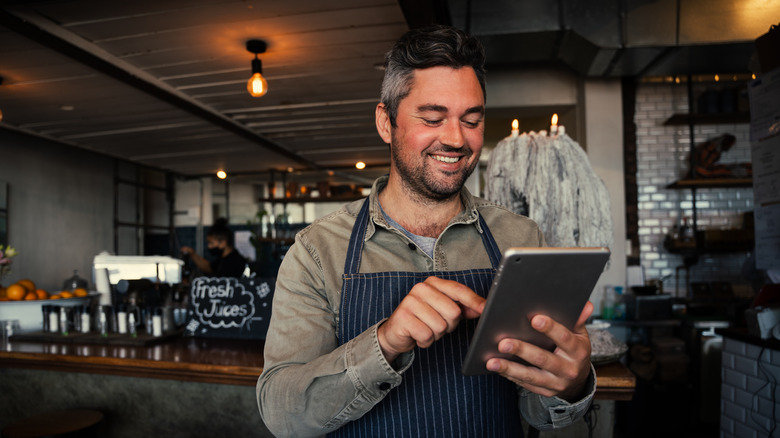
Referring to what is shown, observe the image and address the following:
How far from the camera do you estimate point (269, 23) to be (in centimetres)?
336

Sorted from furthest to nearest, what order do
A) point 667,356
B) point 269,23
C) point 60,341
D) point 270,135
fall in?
point 270,135, point 667,356, point 269,23, point 60,341

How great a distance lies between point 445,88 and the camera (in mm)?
1262

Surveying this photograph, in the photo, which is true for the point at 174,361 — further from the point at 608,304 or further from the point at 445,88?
the point at 608,304

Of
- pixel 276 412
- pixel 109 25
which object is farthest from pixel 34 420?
pixel 109 25

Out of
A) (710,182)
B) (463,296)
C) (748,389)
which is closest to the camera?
(463,296)

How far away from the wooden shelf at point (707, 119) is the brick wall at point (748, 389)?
9.78 feet

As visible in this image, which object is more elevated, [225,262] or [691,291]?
[225,262]

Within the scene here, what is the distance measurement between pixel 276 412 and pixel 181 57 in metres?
3.59

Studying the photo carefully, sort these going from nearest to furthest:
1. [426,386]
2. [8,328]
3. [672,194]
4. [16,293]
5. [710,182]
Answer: [426,386]
[8,328]
[16,293]
[710,182]
[672,194]

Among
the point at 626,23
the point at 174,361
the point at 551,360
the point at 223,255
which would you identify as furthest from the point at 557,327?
the point at 223,255

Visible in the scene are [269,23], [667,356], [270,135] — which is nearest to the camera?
[269,23]

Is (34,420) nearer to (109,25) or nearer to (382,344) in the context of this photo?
(382,344)

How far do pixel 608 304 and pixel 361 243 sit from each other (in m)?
4.07

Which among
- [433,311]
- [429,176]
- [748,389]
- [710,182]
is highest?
[710,182]
